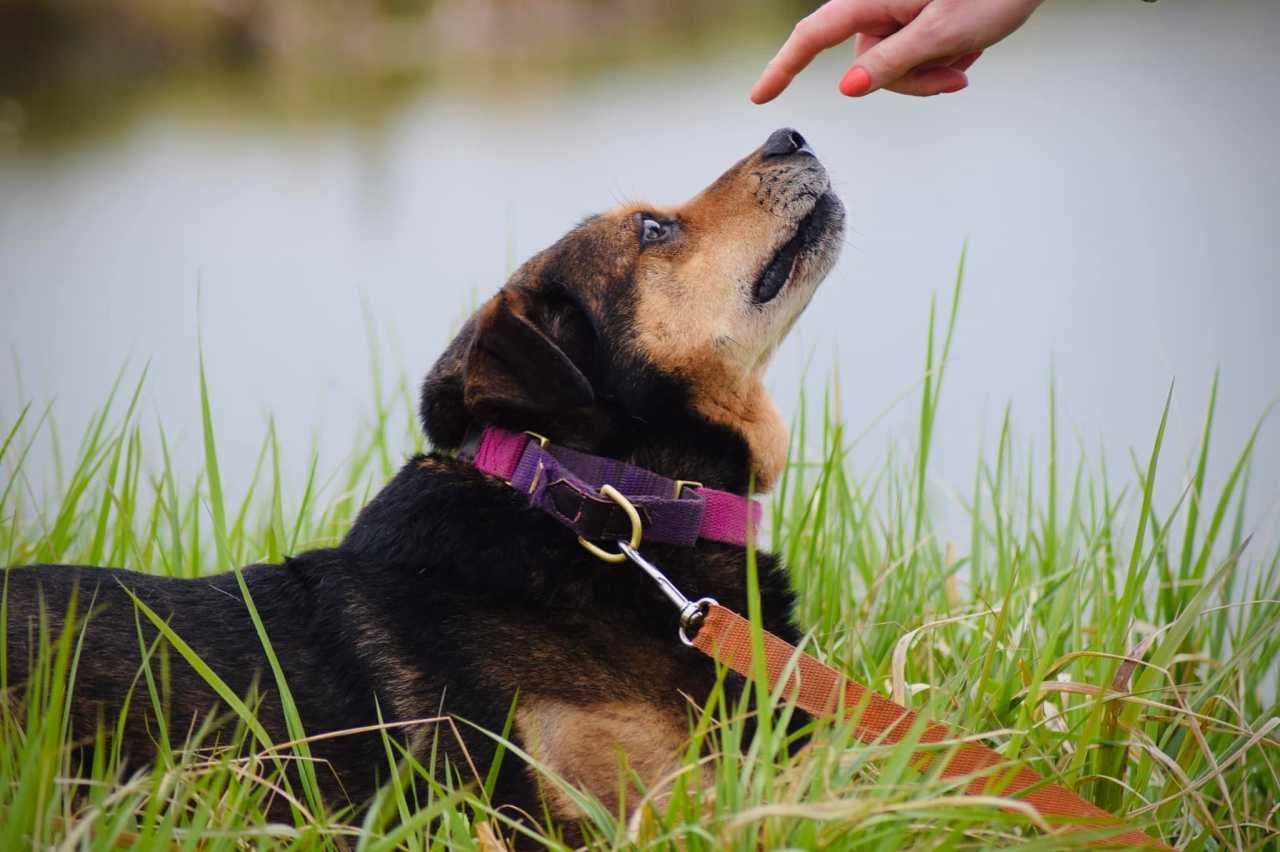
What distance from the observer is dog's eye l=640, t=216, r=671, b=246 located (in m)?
3.69

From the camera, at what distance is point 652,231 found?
372cm

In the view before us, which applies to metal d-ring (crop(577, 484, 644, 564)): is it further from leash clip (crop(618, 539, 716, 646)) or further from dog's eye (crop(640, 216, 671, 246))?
dog's eye (crop(640, 216, 671, 246))

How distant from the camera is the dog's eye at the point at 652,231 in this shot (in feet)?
12.1

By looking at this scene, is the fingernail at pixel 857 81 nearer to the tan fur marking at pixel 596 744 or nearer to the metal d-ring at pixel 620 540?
the metal d-ring at pixel 620 540

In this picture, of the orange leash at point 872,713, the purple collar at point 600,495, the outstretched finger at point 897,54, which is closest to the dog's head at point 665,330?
the purple collar at point 600,495

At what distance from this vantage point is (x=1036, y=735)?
316cm

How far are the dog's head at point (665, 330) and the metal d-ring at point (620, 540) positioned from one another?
314 mm

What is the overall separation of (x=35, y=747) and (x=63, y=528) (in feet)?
7.00

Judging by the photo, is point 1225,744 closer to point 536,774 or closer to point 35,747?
point 536,774

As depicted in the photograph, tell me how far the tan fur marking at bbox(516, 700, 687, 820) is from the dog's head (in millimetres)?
711

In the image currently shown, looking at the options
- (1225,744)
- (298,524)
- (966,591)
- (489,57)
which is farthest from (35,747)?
(489,57)

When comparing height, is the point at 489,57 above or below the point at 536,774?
above

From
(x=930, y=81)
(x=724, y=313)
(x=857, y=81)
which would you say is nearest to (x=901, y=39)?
(x=857, y=81)

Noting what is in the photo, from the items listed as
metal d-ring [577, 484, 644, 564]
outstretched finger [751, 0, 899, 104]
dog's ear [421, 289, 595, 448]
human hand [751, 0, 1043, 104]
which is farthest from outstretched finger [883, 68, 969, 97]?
metal d-ring [577, 484, 644, 564]
